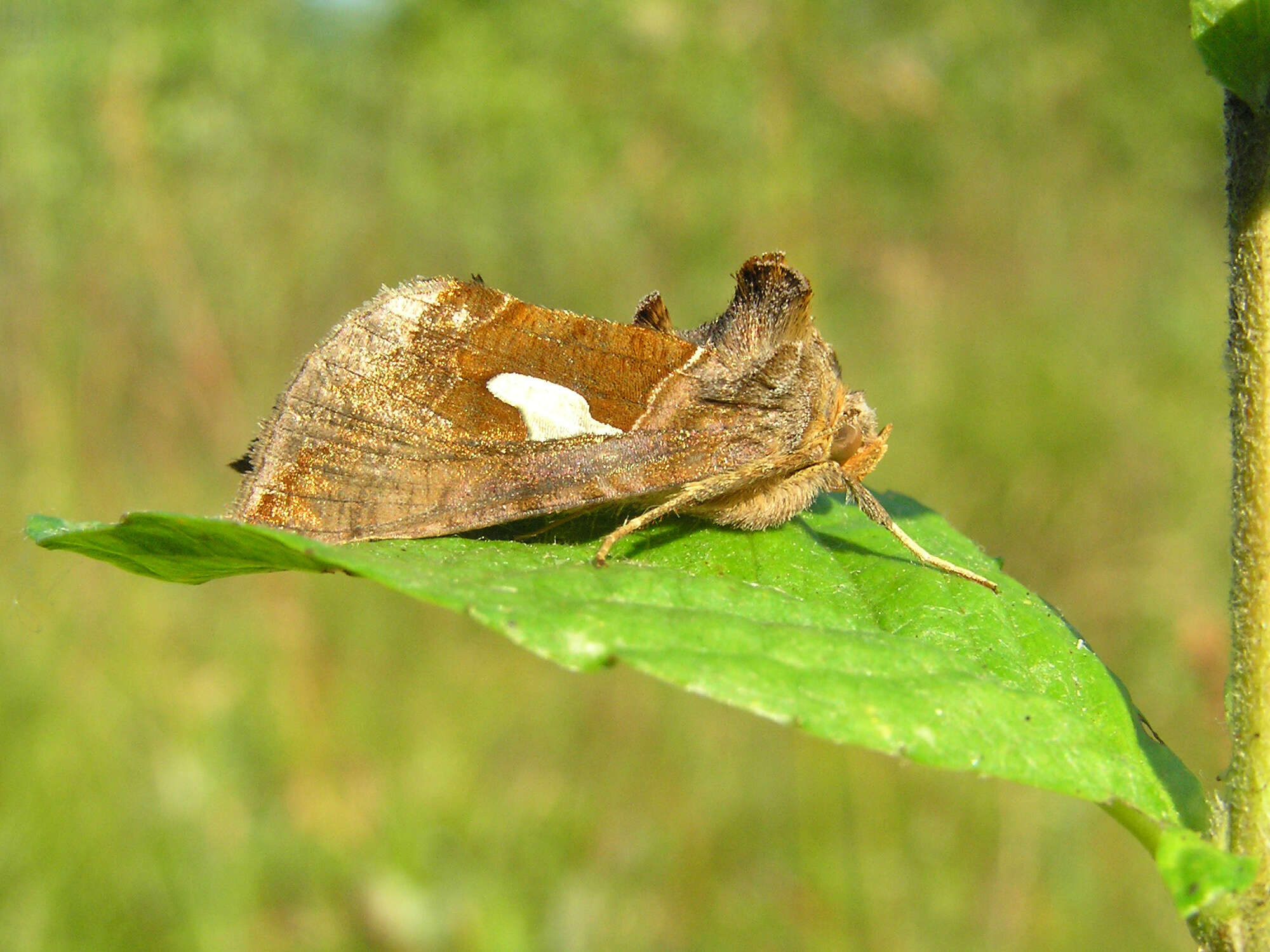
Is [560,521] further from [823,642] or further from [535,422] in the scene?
[823,642]

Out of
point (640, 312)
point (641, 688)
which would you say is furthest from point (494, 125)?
point (640, 312)

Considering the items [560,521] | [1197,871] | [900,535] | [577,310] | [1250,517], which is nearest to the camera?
[1197,871]

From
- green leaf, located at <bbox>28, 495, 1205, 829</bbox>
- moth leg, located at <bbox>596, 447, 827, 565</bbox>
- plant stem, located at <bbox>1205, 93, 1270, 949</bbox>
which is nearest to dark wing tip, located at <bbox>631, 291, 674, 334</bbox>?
moth leg, located at <bbox>596, 447, 827, 565</bbox>

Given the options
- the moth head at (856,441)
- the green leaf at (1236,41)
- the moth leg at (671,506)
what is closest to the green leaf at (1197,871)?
the green leaf at (1236,41)

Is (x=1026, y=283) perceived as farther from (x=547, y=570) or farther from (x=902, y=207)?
(x=547, y=570)

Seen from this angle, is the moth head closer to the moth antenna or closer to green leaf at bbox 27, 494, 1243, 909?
the moth antenna

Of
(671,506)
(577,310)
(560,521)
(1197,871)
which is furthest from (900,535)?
(577,310)

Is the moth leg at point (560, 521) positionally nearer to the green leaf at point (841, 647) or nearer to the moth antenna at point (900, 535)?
the green leaf at point (841, 647)
